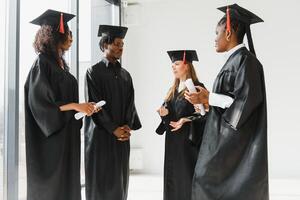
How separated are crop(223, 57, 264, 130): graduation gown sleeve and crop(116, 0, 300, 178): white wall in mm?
3473

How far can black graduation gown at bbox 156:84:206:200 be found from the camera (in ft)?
9.80

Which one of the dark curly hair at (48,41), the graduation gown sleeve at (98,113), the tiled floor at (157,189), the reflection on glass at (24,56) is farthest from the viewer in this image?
the tiled floor at (157,189)

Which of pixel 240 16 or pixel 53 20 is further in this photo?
pixel 53 20

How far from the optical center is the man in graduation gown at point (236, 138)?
81.0 inches

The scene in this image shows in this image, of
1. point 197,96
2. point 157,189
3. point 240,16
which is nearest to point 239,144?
point 197,96

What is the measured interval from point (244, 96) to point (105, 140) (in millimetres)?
1319

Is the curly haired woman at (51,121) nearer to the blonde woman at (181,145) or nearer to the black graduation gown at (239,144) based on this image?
the blonde woman at (181,145)

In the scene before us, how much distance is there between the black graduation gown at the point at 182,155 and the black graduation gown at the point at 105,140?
39 cm

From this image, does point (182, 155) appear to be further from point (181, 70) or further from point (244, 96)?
point (244, 96)

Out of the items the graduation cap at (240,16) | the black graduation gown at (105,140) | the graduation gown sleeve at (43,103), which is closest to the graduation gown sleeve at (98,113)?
the black graduation gown at (105,140)

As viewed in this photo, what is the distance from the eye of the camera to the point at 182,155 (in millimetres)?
3006

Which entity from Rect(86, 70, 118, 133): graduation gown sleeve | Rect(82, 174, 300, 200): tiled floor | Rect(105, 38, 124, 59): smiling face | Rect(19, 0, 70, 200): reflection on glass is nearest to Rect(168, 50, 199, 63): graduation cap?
Rect(105, 38, 124, 59): smiling face

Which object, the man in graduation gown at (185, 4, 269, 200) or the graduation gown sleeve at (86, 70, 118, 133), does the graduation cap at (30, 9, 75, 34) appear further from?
the man in graduation gown at (185, 4, 269, 200)

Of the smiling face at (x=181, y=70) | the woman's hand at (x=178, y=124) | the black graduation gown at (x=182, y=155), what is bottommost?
the black graduation gown at (x=182, y=155)
